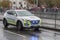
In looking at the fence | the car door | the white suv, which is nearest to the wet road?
the white suv

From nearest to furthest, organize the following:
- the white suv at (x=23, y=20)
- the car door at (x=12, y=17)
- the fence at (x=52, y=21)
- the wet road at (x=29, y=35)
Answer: the wet road at (x=29, y=35) → the white suv at (x=23, y=20) → the car door at (x=12, y=17) → the fence at (x=52, y=21)

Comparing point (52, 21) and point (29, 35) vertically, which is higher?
point (29, 35)

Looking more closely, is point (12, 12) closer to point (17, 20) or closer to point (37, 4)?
point (17, 20)

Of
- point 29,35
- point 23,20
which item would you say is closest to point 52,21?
point 23,20

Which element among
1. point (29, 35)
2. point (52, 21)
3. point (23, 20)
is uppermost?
point (23, 20)

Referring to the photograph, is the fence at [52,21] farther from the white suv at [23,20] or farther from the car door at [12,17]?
the car door at [12,17]

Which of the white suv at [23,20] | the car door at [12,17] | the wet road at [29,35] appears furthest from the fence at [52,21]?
the wet road at [29,35]

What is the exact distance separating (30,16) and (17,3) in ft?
316

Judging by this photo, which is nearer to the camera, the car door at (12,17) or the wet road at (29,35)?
the wet road at (29,35)

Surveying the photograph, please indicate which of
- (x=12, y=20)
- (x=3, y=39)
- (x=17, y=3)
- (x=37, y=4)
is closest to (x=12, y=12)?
(x=12, y=20)

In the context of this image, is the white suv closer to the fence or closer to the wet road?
the wet road

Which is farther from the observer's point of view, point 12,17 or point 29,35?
point 12,17

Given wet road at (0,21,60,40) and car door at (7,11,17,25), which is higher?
car door at (7,11,17,25)

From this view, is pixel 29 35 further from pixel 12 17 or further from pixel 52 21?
pixel 52 21
